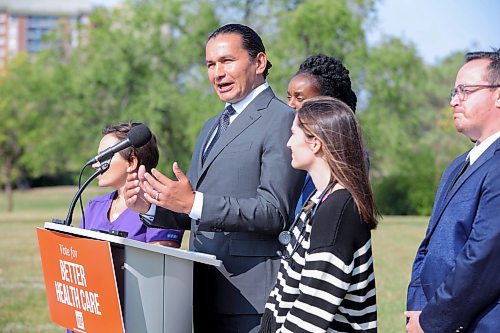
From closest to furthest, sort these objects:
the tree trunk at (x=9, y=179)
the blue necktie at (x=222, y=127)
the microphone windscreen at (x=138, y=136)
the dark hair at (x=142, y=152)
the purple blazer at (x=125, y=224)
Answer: the microphone windscreen at (x=138, y=136)
the blue necktie at (x=222, y=127)
the purple blazer at (x=125, y=224)
the dark hair at (x=142, y=152)
the tree trunk at (x=9, y=179)

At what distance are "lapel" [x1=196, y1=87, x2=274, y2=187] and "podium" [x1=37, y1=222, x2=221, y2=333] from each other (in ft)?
1.85

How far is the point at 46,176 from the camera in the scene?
238 feet

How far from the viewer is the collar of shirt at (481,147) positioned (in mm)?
3311

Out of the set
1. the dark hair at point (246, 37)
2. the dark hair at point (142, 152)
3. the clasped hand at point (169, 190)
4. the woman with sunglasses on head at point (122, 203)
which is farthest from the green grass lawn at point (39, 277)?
the clasped hand at point (169, 190)

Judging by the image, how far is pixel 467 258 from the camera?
2973 millimetres

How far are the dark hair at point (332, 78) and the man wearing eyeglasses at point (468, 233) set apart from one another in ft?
4.00

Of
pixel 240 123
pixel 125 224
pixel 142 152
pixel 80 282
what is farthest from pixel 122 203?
pixel 80 282

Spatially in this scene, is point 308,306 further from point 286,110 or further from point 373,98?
point 373,98

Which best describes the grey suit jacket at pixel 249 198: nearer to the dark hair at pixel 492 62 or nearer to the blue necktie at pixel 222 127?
the blue necktie at pixel 222 127

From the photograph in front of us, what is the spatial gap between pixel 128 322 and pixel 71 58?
1561 inches

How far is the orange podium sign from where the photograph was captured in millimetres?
3076

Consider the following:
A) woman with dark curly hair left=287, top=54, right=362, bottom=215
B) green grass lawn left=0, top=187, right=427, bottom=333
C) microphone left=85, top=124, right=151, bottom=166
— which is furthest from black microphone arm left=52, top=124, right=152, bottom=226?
green grass lawn left=0, top=187, right=427, bottom=333

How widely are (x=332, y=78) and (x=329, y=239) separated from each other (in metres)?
1.93

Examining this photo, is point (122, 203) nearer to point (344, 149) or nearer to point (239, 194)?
point (239, 194)
